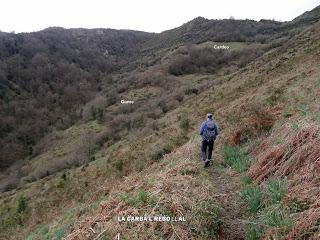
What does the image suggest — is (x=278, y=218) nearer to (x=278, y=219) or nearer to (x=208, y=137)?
(x=278, y=219)

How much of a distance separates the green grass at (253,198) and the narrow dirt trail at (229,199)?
0.66 ft

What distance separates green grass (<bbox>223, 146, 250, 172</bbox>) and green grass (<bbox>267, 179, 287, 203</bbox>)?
213cm

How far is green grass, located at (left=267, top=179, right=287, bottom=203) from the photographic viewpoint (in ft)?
22.7

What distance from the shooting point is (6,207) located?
24656 mm

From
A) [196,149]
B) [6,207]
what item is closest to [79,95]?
[6,207]

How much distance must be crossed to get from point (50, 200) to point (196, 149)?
10274 millimetres

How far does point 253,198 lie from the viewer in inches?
288

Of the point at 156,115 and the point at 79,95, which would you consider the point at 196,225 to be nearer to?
the point at 156,115

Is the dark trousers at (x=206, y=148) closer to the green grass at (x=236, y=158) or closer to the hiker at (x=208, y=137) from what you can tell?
the hiker at (x=208, y=137)

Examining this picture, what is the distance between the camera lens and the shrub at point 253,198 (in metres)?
7.24

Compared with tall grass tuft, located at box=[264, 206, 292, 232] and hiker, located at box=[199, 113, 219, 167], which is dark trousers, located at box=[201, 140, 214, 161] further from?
tall grass tuft, located at box=[264, 206, 292, 232]

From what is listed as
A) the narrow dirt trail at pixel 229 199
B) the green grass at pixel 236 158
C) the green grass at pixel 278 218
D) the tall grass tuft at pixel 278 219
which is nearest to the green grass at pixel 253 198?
the narrow dirt trail at pixel 229 199

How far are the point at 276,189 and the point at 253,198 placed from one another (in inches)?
16.2

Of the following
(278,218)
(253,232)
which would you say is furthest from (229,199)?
(278,218)
